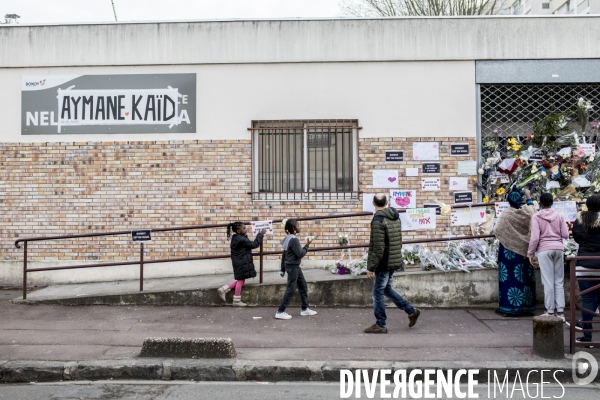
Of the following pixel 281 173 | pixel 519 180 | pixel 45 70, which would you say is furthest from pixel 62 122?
pixel 519 180

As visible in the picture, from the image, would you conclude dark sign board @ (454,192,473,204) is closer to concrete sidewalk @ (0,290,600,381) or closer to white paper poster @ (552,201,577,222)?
white paper poster @ (552,201,577,222)

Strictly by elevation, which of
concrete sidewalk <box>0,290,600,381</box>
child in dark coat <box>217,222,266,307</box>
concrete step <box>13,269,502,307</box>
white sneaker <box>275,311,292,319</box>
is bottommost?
concrete sidewalk <box>0,290,600,381</box>

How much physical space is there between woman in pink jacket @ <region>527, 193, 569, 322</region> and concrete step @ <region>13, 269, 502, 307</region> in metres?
1.39

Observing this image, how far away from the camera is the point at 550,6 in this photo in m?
43.6

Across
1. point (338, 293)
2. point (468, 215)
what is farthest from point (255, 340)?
point (468, 215)

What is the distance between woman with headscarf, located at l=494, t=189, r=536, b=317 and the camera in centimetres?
894

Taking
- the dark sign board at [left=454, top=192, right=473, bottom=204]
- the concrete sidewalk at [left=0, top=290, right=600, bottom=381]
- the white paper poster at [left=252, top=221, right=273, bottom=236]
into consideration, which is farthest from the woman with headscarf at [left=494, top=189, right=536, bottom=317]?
the white paper poster at [left=252, top=221, right=273, bottom=236]

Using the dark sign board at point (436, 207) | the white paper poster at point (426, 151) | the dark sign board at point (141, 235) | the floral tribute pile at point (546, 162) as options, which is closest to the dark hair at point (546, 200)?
the dark sign board at point (436, 207)

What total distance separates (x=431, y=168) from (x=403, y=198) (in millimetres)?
714

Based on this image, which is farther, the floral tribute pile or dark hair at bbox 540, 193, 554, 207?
the floral tribute pile

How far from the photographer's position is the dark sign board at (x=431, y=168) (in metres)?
11.4

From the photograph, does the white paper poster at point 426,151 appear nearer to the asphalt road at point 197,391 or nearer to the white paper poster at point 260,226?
the white paper poster at point 260,226

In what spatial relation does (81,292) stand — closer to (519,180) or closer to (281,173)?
(281,173)

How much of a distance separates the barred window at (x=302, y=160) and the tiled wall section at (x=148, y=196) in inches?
8.3
